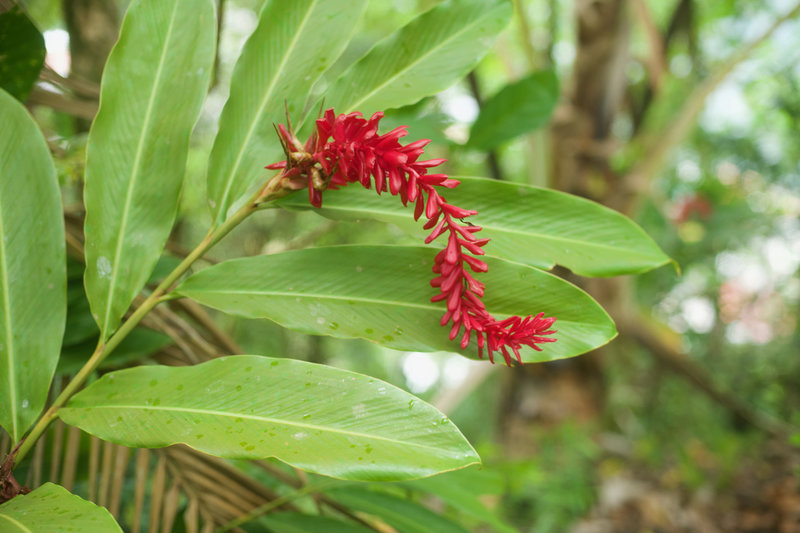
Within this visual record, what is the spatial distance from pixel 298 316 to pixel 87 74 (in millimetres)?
912

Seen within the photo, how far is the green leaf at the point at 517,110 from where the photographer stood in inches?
34.6

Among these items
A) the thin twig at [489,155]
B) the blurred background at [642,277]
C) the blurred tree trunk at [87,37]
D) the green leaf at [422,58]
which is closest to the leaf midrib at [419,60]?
the green leaf at [422,58]

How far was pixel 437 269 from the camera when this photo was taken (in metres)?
Result: 0.37

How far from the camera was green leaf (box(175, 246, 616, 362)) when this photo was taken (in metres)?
0.39

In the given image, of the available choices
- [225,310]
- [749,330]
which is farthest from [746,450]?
[225,310]

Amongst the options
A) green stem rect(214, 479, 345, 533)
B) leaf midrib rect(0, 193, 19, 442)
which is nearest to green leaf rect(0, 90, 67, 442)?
leaf midrib rect(0, 193, 19, 442)

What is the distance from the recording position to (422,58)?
46 cm

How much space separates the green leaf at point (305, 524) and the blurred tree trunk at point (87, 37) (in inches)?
33.8

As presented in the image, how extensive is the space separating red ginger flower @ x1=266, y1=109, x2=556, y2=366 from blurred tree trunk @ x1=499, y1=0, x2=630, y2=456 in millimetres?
1811

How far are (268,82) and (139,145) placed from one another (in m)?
0.11

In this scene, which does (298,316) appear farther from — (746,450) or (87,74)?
(746,450)

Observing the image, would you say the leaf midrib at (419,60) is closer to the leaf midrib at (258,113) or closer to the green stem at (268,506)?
the leaf midrib at (258,113)

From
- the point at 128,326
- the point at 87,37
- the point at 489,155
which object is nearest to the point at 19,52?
the point at 128,326

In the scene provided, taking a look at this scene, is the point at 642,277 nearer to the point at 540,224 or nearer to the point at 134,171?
the point at 540,224
